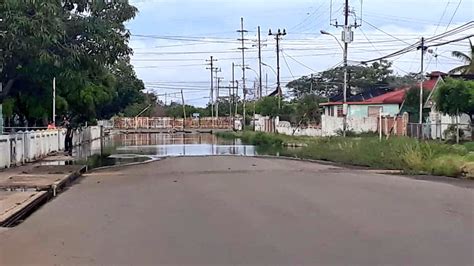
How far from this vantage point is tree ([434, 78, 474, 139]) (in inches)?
1607

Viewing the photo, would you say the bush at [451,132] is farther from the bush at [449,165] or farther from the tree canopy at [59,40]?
the tree canopy at [59,40]

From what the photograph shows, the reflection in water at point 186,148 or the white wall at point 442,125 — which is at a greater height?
the white wall at point 442,125

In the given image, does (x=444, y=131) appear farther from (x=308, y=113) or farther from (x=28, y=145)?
(x=308, y=113)

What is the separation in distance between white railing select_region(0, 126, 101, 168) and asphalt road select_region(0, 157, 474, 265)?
6.30 meters

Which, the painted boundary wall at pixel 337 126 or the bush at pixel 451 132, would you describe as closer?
the bush at pixel 451 132

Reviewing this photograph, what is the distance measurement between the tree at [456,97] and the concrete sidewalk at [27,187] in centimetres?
2278

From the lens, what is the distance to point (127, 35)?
30875 mm

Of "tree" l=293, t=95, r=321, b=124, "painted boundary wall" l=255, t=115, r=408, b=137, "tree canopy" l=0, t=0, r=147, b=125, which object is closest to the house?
"painted boundary wall" l=255, t=115, r=408, b=137

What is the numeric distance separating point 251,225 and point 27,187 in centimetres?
893

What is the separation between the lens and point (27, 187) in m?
19.3

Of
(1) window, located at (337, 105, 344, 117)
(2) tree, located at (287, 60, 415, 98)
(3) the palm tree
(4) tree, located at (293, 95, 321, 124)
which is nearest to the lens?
(3) the palm tree

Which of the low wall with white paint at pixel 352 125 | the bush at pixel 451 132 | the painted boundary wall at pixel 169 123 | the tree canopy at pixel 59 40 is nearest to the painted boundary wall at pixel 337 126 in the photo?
the low wall with white paint at pixel 352 125

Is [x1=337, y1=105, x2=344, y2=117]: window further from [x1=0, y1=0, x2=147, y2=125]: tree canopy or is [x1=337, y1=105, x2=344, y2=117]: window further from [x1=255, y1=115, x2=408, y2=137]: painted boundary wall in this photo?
[x1=0, y1=0, x2=147, y2=125]: tree canopy

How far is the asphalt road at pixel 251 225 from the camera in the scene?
986cm
